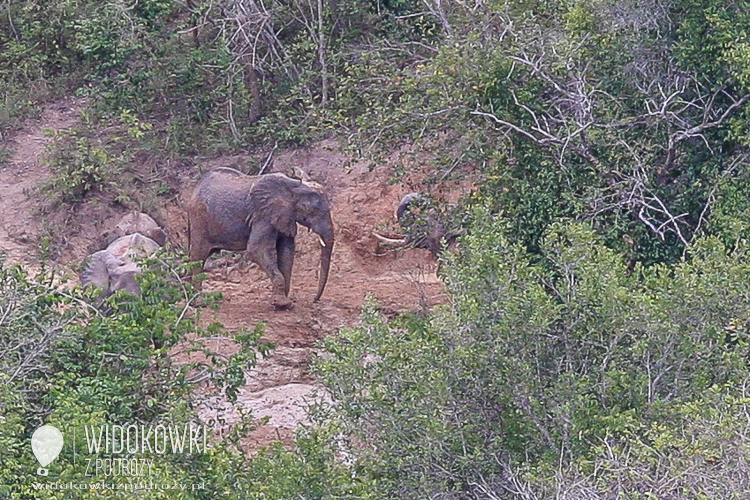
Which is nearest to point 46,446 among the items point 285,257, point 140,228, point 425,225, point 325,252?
point 425,225

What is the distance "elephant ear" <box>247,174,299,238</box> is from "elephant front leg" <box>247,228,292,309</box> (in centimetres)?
14

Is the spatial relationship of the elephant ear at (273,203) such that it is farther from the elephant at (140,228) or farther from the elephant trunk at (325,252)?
the elephant at (140,228)

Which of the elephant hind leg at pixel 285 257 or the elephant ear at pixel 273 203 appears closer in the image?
the elephant ear at pixel 273 203

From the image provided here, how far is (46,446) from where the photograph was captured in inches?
279

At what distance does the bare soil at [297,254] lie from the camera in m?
12.4

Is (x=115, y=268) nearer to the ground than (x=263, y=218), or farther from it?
farther from it

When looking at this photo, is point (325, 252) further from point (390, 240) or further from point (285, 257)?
point (390, 240)

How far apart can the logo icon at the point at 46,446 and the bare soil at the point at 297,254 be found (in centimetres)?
387

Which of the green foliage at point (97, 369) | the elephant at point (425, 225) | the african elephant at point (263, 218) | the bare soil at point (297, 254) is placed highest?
the green foliage at point (97, 369)

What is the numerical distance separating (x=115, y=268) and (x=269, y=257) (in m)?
2.20

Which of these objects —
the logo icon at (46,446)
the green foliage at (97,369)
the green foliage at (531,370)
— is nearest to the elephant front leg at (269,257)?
the green foliage at (97,369)

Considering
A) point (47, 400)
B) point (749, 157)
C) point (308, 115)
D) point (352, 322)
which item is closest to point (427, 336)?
point (47, 400)

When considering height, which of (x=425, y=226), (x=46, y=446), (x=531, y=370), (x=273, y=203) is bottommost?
(x=273, y=203)

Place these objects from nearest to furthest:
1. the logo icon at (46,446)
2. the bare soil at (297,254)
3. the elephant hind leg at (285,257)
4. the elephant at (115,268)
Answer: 1. the logo icon at (46,446)
2. the elephant at (115,268)
3. the bare soil at (297,254)
4. the elephant hind leg at (285,257)
